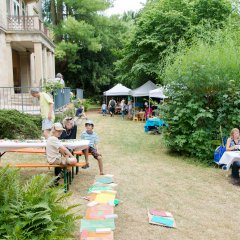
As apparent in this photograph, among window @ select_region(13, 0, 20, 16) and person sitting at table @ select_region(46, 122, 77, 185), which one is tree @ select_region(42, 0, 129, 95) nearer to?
window @ select_region(13, 0, 20, 16)

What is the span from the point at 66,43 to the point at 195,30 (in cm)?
1447

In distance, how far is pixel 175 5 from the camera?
21.9 metres

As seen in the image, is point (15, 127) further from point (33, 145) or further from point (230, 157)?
point (230, 157)

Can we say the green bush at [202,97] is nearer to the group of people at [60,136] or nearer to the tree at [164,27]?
the group of people at [60,136]

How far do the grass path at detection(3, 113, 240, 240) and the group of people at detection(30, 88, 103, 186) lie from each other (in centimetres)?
64

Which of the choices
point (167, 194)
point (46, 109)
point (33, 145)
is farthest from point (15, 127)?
point (167, 194)

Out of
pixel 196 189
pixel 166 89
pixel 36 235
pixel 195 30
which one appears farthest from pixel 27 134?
pixel 195 30

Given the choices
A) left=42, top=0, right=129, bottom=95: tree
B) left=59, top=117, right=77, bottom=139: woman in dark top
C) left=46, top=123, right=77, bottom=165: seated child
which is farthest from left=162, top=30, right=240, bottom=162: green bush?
left=42, top=0, right=129, bottom=95: tree

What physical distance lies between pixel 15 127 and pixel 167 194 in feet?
19.4

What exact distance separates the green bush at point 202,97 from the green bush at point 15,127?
447 centimetres

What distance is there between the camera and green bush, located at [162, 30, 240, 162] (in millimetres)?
9070

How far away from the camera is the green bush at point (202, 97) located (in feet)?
29.8

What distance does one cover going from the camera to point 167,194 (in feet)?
20.7

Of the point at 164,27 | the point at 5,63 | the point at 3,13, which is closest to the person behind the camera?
the point at 3,13
